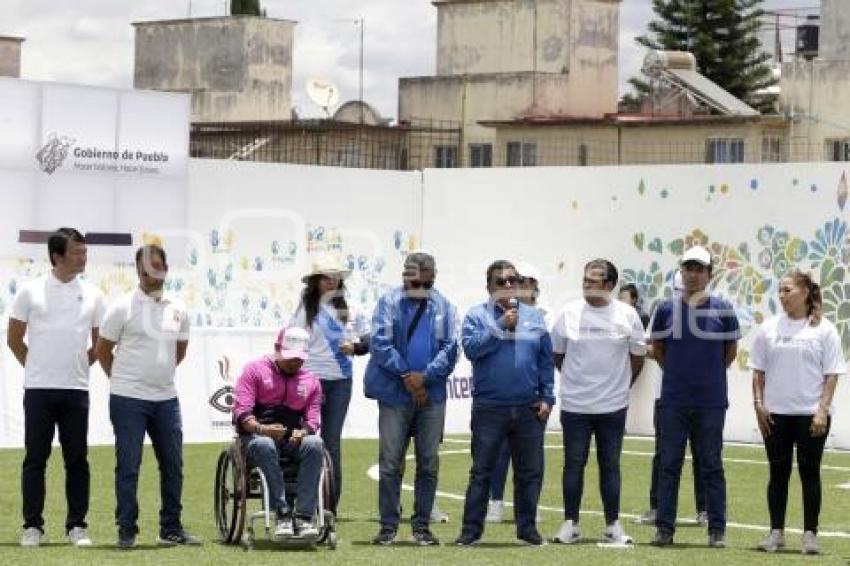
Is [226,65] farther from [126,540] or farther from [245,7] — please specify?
[126,540]

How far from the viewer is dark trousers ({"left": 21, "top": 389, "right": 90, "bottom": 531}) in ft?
46.5

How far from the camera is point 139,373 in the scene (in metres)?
14.2

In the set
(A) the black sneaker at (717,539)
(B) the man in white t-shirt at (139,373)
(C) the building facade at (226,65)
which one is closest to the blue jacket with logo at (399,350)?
(B) the man in white t-shirt at (139,373)

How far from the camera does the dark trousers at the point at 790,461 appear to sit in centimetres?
1462

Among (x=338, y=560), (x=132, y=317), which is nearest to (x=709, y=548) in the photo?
(x=338, y=560)

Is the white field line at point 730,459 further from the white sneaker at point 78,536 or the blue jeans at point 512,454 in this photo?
the white sneaker at point 78,536

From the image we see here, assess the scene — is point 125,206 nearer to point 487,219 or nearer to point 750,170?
point 487,219

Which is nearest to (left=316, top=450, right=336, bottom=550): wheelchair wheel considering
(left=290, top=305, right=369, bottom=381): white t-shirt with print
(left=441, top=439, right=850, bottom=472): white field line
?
(left=290, top=305, right=369, bottom=381): white t-shirt with print

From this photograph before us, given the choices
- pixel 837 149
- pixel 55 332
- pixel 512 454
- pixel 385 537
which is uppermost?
pixel 837 149

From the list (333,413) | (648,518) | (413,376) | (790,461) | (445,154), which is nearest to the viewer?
(413,376)

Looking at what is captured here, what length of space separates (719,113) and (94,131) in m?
21.7

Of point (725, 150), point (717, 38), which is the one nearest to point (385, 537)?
point (725, 150)

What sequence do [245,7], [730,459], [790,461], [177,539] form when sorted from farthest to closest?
[245,7] → [730,459] → [790,461] → [177,539]

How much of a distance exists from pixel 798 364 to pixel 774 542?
118 cm
